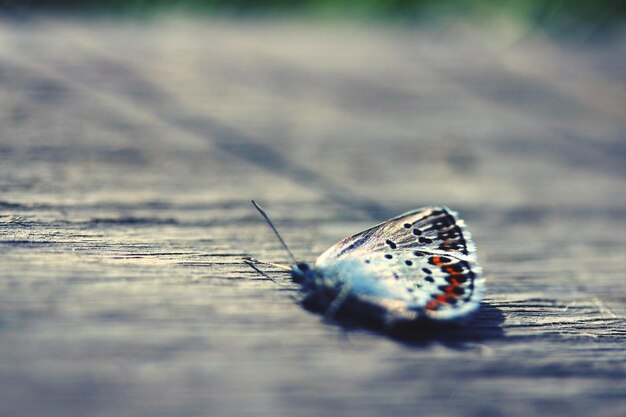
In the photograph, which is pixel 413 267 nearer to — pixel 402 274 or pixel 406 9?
pixel 402 274

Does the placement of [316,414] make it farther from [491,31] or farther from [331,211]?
[491,31]

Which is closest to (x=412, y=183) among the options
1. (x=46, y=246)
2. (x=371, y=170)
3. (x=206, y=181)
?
(x=371, y=170)

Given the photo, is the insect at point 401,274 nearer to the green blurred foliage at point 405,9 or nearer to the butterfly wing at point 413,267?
the butterfly wing at point 413,267

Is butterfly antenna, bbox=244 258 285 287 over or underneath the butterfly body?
underneath

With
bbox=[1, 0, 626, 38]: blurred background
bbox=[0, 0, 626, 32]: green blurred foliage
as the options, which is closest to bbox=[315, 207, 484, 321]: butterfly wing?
bbox=[1, 0, 626, 38]: blurred background

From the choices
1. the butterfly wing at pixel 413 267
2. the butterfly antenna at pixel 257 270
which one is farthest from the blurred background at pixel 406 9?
the butterfly antenna at pixel 257 270

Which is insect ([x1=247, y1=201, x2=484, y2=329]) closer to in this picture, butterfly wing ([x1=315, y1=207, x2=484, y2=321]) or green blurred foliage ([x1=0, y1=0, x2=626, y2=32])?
butterfly wing ([x1=315, y1=207, x2=484, y2=321])
